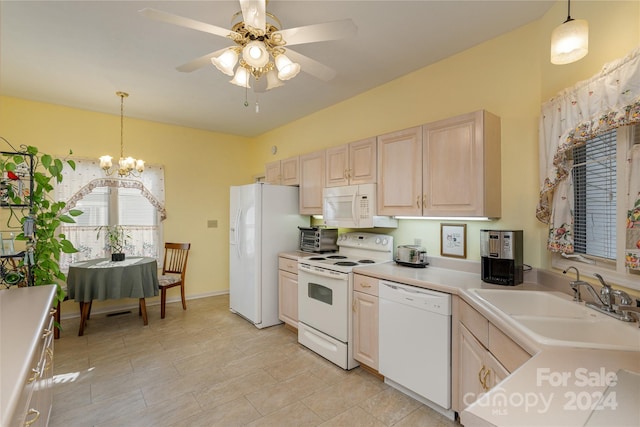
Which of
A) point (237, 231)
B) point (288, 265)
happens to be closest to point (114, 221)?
point (237, 231)

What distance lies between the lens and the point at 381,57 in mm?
2600

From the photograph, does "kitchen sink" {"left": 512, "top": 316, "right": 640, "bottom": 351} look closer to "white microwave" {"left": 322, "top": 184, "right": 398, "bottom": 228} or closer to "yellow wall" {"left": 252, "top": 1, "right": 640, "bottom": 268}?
"yellow wall" {"left": 252, "top": 1, "right": 640, "bottom": 268}

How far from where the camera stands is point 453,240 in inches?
100

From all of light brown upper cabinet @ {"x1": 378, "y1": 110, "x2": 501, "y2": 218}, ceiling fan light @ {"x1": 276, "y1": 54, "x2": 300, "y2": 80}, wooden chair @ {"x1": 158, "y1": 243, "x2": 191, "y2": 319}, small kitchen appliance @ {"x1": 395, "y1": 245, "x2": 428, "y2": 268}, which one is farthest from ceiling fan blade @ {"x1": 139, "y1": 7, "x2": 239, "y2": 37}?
wooden chair @ {"x1": 158, "y1": 243, "x2": 191, "y2": 319}

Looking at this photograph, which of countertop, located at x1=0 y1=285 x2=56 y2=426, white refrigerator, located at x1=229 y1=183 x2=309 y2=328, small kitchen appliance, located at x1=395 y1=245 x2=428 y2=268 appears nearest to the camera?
countertop, located at x1=0 y1=285 x2=56 y2=426

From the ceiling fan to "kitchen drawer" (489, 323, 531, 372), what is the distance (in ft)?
5.42

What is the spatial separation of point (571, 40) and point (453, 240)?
1.55m

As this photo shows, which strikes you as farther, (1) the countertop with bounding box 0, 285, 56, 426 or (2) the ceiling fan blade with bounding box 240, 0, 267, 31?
(2) the ceiling fan blade with bounding box 240, 0, 267, 31

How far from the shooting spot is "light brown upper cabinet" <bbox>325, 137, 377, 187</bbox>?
288 centimetres

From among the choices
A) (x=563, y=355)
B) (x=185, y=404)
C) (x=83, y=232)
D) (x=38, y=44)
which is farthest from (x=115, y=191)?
(x=563, y=355)

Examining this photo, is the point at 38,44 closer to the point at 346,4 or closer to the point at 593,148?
the point at 346,4

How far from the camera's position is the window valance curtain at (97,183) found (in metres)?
3.85

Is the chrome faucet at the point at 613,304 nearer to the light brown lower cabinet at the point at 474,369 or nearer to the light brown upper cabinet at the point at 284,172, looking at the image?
the light brown lower cabinet at the point at 474,369

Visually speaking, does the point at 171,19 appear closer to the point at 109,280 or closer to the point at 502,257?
the point at 502,257
